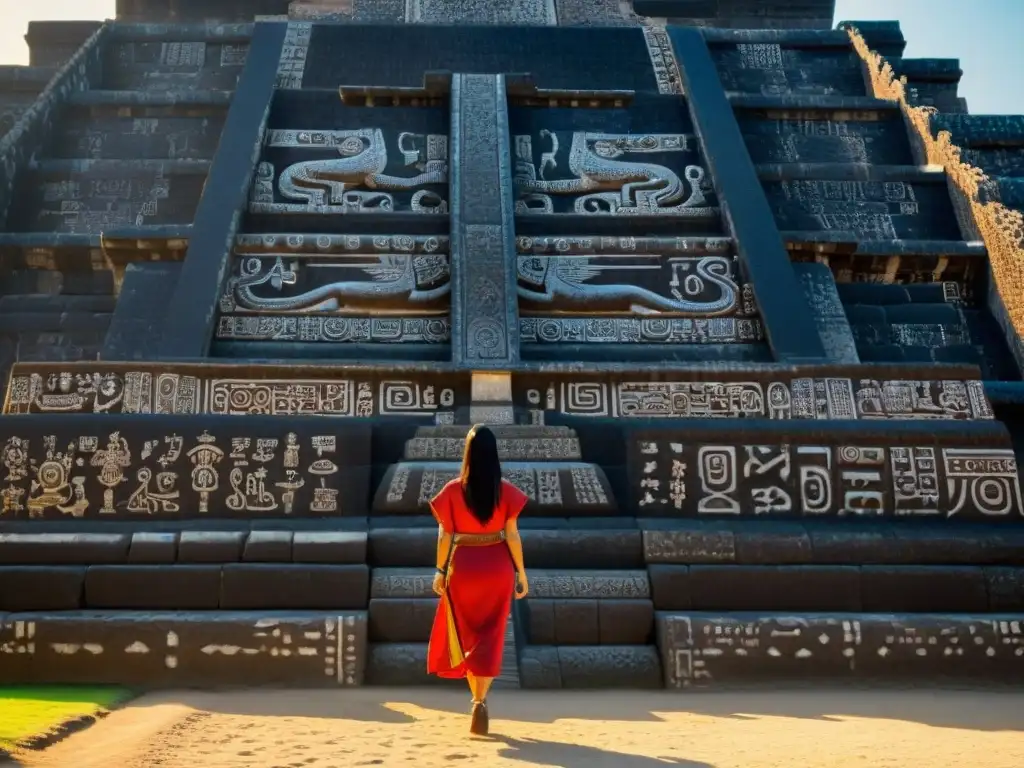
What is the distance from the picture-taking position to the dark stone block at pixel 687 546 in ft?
17.2

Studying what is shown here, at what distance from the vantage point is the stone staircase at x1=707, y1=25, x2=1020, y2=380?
890 cm

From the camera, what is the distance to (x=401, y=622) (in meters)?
4.86

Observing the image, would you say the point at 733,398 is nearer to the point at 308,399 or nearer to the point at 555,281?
the point at 555,281

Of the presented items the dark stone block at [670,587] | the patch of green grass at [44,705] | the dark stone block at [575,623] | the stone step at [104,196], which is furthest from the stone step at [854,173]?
the patch of green grass at [44,705]

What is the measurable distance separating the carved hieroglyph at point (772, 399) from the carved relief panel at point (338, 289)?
150 centimetres

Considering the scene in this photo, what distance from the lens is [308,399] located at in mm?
6914

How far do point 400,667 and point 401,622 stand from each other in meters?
0.23

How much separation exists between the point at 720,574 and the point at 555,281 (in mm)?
3848

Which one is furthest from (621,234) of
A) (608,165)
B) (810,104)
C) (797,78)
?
(797,78)

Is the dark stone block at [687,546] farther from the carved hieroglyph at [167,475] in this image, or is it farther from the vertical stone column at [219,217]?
the vertical stone column at [219,217]

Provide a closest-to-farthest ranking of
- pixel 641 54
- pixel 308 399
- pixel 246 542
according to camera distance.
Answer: pixel 246 542 < pixel 308 399 < pixel 641 54

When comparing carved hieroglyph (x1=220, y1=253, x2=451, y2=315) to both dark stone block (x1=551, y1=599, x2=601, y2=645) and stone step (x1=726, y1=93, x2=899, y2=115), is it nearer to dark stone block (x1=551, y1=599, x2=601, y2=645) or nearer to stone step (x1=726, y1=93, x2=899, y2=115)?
dark stone block (x1=551, y1=599, x2=601, y2=645)

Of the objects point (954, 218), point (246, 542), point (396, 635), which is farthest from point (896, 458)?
point (954, 218)

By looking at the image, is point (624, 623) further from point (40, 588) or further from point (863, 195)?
point (863, 195)
